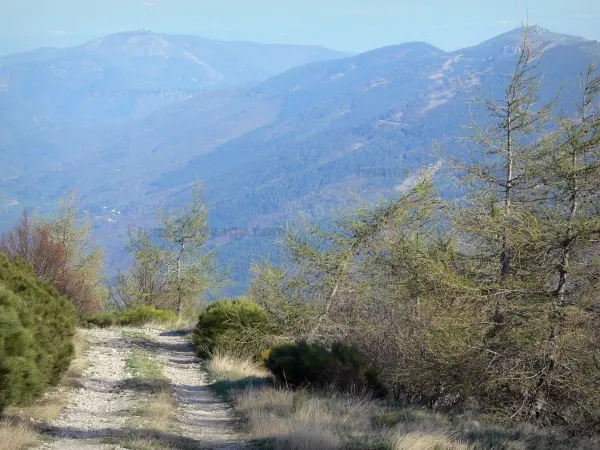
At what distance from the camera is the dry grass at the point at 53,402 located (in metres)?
7.88

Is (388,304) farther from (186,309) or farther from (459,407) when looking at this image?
(186,309)

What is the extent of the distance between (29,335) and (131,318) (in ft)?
53.6

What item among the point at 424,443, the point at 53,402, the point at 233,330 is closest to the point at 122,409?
the point at 53,402

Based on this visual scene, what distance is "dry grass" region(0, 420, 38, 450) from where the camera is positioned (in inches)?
242

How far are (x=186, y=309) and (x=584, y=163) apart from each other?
86.6 ft

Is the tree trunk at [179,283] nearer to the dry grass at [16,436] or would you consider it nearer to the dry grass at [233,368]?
the dry grass at [233,368]

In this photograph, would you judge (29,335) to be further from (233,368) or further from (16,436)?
(233,368)

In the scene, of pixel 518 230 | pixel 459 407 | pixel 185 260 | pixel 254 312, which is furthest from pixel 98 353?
pixel 185 260

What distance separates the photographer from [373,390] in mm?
10836

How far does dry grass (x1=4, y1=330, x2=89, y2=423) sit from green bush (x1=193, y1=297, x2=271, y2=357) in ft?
12.7

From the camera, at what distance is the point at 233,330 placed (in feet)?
51.4

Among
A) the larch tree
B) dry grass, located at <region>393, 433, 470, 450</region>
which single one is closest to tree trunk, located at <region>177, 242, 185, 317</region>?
the larch tree

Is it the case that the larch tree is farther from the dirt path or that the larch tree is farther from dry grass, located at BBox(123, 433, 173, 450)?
dry grass, located at BBox(123, 433, 173, 450)

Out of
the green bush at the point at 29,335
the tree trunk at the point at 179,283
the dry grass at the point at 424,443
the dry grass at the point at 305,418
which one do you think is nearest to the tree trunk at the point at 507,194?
the dry grass at the point at 305,418
